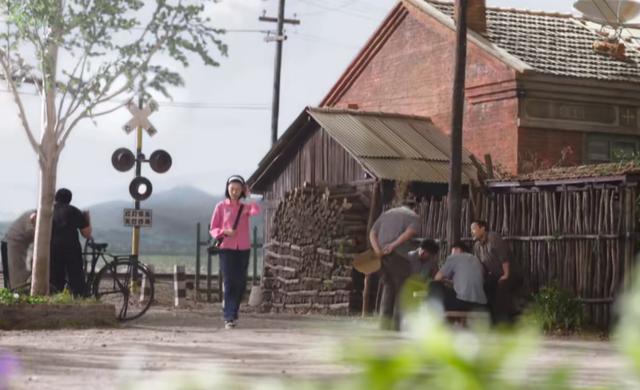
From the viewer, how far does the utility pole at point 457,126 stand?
21203 mm

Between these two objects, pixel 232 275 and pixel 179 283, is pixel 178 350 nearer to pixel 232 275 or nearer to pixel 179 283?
pixel 232 275

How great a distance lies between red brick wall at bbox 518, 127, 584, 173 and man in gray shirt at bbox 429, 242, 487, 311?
36.9ft

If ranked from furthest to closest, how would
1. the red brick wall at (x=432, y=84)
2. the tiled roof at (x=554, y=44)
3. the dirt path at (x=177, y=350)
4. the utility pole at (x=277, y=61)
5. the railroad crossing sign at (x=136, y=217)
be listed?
the utility pole at (x=277, y=61) → the tiled roof at (x=554, y=44) → the red brick wall at (x=432, y=84) → the railroad crossing sign at (x=136, y=217) → the dirt path at (x=177, y=350)

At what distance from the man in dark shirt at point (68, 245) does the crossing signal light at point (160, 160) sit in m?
10.4

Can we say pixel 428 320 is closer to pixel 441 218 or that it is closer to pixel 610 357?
pixel 610 357

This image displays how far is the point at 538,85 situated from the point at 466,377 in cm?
2726

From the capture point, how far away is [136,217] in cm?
2709

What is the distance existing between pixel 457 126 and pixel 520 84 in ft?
18.6

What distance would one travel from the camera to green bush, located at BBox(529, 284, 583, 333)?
17.6m

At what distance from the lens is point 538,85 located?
27.6 m

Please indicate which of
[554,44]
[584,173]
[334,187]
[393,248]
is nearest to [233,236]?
[393,248]

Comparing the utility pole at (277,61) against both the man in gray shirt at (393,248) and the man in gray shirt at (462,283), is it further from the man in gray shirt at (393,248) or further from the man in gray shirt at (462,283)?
the man in gray shirt at (462,283)

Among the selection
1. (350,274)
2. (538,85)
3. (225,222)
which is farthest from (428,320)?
(538,85)

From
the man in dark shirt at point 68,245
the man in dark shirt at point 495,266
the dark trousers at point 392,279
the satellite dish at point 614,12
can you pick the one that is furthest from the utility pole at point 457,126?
the satellite dish at point 614,12
